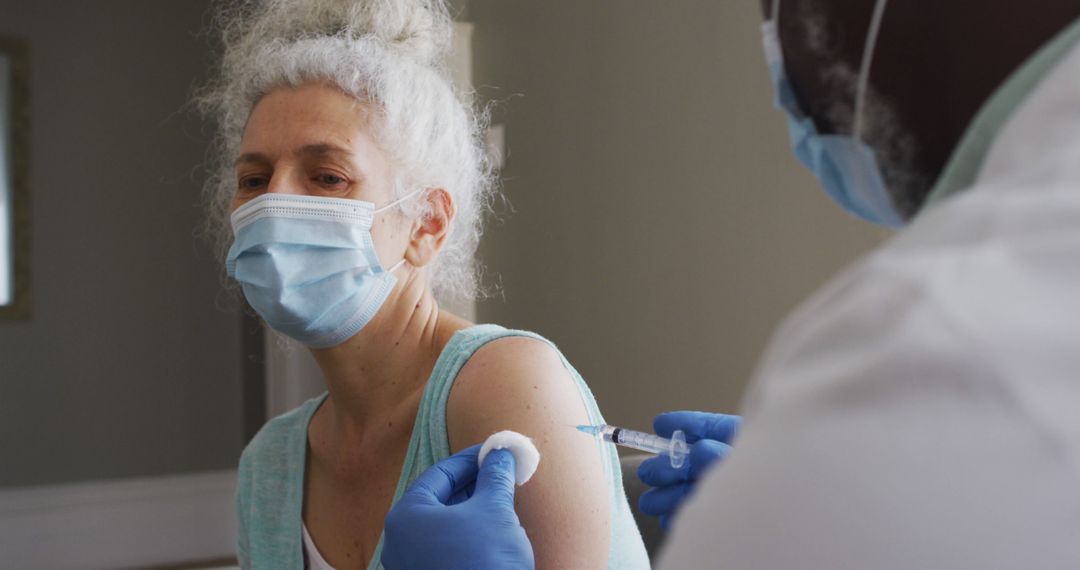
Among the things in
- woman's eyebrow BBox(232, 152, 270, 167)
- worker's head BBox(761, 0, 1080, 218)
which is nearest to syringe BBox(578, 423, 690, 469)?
worker's head BBox(761, 0, 1080, 218)

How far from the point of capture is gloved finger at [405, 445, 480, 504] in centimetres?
91

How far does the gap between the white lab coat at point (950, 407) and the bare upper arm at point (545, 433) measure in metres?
0.78

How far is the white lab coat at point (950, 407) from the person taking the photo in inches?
11.1

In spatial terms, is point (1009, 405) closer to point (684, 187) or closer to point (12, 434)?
point (684, 187)

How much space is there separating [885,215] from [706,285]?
1717 millimetres

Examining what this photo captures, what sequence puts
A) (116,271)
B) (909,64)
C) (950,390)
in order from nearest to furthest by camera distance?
(950,390) < (909,64) < (116,271)

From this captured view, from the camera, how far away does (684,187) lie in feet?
7.50

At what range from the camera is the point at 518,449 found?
92 cm

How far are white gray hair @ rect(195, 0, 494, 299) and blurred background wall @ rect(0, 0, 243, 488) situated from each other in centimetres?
308

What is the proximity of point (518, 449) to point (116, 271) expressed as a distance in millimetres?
3970

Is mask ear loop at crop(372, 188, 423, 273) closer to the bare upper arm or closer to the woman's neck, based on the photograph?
the woman's neck

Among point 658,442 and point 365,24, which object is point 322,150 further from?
point 658,442

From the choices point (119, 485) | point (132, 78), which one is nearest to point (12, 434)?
point (119, 485)

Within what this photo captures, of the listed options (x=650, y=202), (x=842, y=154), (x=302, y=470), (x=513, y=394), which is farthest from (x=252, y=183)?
(x=650, y=202)
